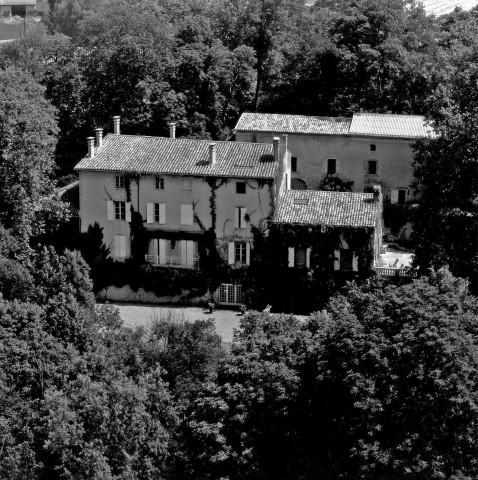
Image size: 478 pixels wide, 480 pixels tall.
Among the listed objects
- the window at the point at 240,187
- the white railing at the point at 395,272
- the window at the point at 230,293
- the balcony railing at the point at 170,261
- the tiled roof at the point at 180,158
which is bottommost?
the window at the point at 230,293

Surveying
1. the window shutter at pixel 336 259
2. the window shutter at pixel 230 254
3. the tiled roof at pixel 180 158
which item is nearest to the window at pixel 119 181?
the tiled roof at pixel 180 158

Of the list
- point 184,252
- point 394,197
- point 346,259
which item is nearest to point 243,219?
point 184,252

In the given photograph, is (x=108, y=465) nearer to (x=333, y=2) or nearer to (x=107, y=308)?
(x=107, y=308)

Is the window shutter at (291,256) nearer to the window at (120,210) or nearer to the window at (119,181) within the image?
the window at (120,210)

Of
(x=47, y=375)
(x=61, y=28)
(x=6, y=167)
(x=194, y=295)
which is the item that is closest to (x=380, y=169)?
(x=194, y=295)

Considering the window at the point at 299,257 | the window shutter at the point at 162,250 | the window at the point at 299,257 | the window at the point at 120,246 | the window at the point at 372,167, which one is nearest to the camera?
the window at the point at 299,257

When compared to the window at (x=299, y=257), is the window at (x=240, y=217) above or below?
above

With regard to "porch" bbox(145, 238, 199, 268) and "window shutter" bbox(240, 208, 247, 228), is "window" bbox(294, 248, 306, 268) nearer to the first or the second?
"window shutter" bbox(240, 208, 247, 228)
